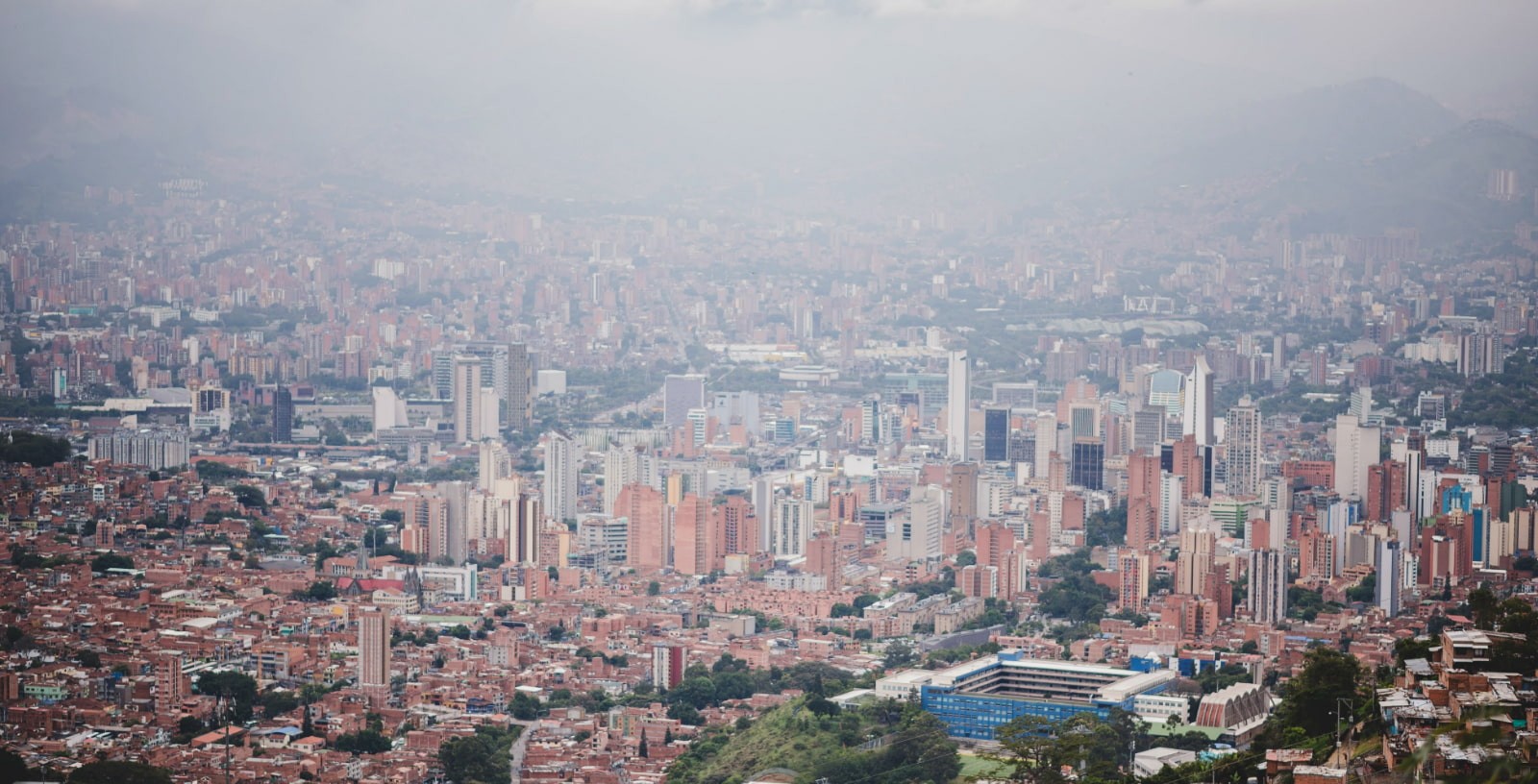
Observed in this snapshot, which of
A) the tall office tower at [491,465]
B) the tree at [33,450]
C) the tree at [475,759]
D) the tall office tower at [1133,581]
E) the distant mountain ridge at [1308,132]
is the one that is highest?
the distant mountain ridge at [1308,132]

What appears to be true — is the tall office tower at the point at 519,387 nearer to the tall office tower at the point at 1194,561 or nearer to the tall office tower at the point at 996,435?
the tall office tower at the point at 996,435

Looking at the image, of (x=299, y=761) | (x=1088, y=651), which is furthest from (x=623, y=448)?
(x=299, y=761)

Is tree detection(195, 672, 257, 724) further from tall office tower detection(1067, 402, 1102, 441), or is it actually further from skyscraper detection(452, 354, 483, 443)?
skyscraper detection(452, 354, 483, 443)

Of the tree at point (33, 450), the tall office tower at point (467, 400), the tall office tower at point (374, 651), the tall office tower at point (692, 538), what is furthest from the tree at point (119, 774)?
the tall office tower at point (467, 400)

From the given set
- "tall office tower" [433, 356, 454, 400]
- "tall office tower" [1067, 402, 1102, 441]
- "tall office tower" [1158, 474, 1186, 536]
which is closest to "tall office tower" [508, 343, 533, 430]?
"tall office tower" [433, 356, 454, 400]

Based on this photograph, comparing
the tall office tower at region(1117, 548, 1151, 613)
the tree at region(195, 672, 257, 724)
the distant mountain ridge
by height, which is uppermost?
the distant mountain ridge

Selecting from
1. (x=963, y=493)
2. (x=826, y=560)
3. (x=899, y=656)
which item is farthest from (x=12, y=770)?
(x=963, y=493)

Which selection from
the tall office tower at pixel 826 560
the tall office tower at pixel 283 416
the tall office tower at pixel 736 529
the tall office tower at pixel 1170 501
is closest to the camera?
the tall office tower at pixel 826 560
